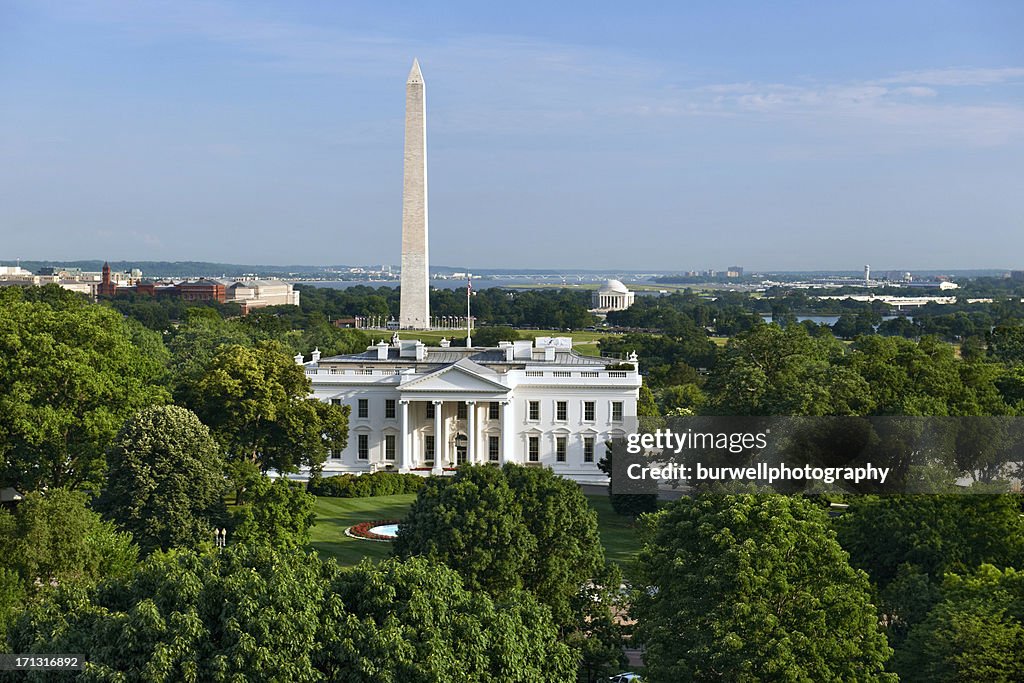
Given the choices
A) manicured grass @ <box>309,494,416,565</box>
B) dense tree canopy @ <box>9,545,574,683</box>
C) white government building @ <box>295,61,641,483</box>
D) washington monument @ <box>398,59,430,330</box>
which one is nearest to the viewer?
dense tree canopy @ <box>9,545,574,683</box>

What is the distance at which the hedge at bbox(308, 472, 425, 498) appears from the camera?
214 feet

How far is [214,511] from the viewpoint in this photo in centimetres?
4559

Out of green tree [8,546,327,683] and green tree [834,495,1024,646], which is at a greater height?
green tree [8,546,327,683]

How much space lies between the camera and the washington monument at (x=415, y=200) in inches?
4269

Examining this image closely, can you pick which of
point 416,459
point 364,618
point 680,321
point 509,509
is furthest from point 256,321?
point 364,618

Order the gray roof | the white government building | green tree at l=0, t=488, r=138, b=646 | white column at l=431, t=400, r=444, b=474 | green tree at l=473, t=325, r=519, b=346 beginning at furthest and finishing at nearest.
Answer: green tree at l=473, t=325, r=519, b=346
the gray roof
white column at l=431, t=400, r=444, b=474
the white government building
green tree at l=0, t=488, r=138, b=646

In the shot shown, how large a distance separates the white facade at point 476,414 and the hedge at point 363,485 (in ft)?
17.5

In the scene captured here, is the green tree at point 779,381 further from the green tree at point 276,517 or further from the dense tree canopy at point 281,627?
the dense tree canopy at point 281,627

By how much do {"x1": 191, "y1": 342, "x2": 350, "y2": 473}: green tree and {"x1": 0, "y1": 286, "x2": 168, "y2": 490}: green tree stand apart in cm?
454

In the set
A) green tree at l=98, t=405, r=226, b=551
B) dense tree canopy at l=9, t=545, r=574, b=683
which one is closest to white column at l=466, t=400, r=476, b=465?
green tree at l=98, t=405, r=226, b=551

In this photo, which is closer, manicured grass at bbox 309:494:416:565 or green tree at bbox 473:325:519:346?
manicured grass at bbox 309:494:416:565

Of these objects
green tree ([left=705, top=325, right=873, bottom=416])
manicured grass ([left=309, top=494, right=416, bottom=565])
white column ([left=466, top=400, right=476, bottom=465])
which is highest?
green tree ([left=705, top=325, right=873, bottom=416])

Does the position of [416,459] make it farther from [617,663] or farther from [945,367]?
[617,663]

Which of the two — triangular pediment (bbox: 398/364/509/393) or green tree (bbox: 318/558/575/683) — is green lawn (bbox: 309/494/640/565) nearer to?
triangular pediment (bbox: 398/364/509/393)
